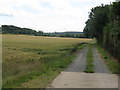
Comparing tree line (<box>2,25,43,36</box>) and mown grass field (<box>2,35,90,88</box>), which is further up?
tree line (<box>2,25,43,36</box>)

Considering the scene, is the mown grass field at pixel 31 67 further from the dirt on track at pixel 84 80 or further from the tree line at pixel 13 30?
the tree line at pixel 13 30

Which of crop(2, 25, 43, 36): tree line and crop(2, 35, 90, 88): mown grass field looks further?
crop(2, 25, 43, 36): tree line

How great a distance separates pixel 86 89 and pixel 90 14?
5647 cm

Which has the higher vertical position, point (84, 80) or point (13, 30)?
point (13, 30)

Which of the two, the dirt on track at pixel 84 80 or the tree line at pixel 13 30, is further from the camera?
the tree line at pixel 13 30

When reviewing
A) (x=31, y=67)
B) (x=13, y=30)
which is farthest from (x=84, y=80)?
(x=13, y=30)

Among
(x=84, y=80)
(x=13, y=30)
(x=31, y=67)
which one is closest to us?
(x=84, y=80)

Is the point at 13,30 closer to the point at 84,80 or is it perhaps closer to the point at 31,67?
the point at 31,67

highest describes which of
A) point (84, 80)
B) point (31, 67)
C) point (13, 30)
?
point (13, 30)

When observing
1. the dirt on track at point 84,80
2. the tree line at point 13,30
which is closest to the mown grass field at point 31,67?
the dirt on track at point 84,80

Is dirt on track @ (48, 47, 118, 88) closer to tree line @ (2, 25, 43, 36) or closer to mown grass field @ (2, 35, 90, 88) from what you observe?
mown grass field @ (2, 35, 90, 88)

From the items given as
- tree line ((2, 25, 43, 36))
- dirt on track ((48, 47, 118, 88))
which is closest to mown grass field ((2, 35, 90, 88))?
dirt on track ((48, 47, 118, 88))

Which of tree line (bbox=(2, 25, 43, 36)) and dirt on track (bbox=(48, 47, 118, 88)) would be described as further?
tree line (bbox=(2, 25, 43, 36))

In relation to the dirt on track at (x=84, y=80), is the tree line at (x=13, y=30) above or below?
above
